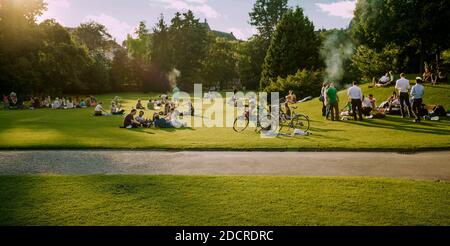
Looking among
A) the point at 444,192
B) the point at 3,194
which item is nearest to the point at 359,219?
the point at 444,192

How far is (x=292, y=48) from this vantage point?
147 ft

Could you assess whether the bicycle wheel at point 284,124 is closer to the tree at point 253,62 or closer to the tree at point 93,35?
the tree at point 253,62

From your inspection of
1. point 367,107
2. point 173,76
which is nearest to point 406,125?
point 367,107

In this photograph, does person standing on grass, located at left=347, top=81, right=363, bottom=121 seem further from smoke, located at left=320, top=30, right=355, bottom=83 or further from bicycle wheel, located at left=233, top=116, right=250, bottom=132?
smoke, located at left=320, top=30, right=355, bottom=83

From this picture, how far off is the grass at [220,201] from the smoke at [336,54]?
40.0 metres

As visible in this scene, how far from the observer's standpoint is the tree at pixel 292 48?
4500 centimetres

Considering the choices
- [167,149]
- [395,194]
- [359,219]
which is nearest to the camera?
[359,219]

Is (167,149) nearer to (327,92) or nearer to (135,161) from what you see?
(135,161)

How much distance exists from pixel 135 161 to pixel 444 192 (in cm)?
873

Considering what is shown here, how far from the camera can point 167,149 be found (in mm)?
14359

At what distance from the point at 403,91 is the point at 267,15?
59604 millimetres

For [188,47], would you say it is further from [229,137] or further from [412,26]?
[229,137]

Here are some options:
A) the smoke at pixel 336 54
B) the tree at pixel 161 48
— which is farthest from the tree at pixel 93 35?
the smoke at pixel 336 54
